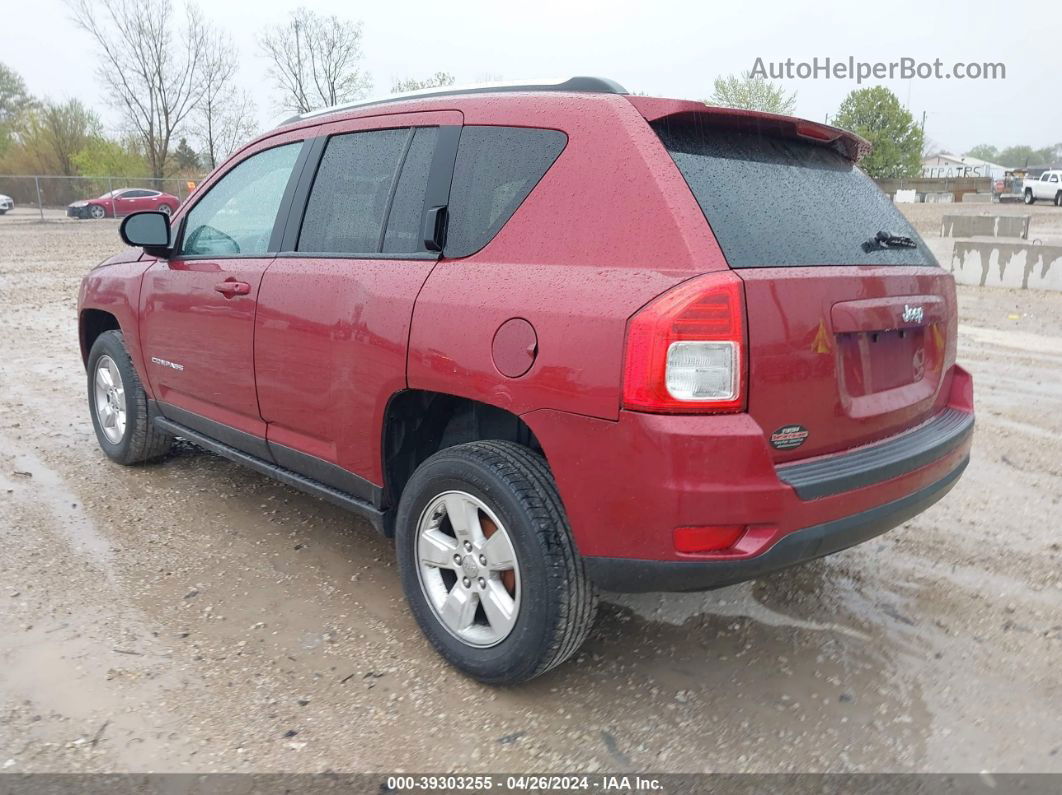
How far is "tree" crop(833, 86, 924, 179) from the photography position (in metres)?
72.1

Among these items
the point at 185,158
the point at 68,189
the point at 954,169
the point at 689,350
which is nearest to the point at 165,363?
the point at 689,350

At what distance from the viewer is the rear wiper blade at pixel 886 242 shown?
8.76 ft

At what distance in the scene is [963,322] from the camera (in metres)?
9.43

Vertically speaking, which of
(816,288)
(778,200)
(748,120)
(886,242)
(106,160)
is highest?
(106,160)

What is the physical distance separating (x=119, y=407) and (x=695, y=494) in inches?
152

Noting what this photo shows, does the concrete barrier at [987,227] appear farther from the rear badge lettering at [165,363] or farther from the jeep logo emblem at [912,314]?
the rear badge lettering at [165,363]

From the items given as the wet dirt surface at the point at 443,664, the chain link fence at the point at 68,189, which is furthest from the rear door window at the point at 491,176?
the chain link fence at the point at 68,189

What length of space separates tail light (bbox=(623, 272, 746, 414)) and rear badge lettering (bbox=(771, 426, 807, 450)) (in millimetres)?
191

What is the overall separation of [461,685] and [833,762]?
3.85 feet

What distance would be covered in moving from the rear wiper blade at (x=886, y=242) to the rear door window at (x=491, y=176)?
1064mm

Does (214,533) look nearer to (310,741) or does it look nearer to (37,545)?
(37,545)

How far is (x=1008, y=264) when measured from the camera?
1163cm

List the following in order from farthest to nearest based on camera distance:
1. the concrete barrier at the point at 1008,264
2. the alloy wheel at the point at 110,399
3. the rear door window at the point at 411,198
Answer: the concrete barrier at the point at 1008,264
the alloy wheel at the point at 110,399
the rear door window at the point at 411,198

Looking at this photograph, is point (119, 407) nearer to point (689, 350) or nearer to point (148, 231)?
point (148, 231)
